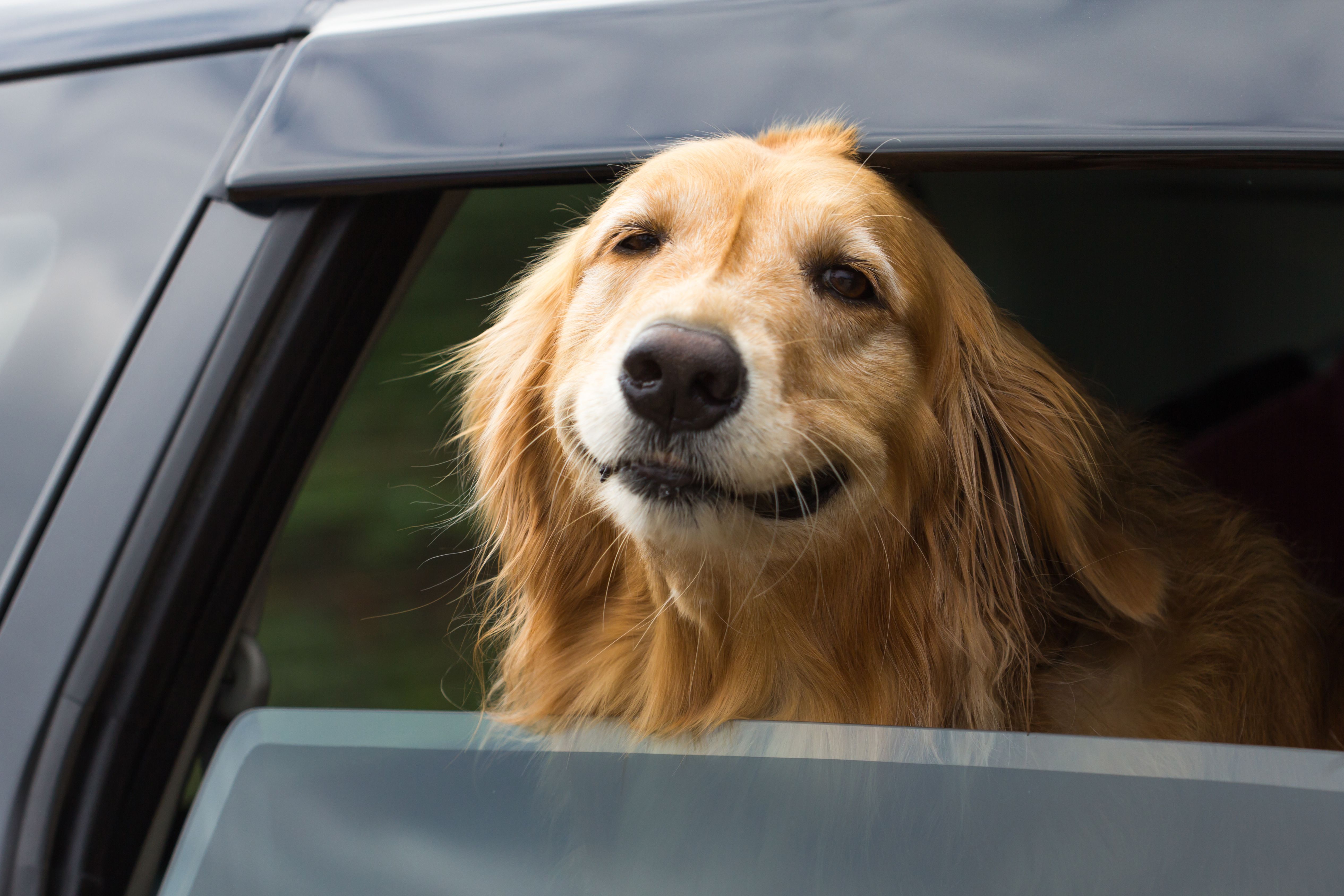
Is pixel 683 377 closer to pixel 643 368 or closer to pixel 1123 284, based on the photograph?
pixel 643 368

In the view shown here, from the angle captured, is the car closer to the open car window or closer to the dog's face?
the open car window

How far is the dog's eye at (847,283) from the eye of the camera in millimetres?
1371

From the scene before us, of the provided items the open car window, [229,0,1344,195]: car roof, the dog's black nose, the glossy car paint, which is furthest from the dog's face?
the glossy car paint

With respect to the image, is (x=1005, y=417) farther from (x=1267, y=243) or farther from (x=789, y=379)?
(x=1267, y=243)

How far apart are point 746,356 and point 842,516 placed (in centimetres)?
29

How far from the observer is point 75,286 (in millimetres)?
1201

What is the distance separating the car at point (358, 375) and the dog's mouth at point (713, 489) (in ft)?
0.95

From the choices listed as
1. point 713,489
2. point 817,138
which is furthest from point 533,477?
point 817,138

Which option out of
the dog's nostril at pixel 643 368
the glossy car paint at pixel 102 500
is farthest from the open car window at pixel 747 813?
the dog's nostril at pixel 643 368

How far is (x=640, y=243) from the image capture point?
145cm

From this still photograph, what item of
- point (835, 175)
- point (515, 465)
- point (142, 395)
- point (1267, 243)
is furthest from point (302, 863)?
point (1267, 243)

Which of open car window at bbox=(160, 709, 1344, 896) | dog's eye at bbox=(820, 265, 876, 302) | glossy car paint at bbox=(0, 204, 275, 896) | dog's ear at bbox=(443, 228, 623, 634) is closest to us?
open car window at bbox=(160, 709, 1344, 896)

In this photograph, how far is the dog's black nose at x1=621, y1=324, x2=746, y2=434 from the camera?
1120mm

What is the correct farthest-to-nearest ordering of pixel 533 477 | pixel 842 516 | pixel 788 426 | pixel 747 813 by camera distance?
pixel 533 477 → pixel 842 516 → pixel 788 426 → pixel 747 813
